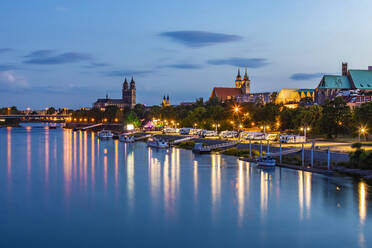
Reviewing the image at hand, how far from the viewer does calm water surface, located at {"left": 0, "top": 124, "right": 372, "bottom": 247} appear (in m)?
28.2

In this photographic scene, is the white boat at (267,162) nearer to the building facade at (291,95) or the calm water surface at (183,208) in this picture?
Result: the calm water surface at (183,208)

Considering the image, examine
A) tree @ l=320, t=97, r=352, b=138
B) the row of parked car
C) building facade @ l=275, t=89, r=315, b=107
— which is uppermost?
building facade @ l=275, t=89, r=315, b=107

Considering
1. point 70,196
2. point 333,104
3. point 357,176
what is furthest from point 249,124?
point 70,196

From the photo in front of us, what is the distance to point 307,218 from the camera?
32.4m

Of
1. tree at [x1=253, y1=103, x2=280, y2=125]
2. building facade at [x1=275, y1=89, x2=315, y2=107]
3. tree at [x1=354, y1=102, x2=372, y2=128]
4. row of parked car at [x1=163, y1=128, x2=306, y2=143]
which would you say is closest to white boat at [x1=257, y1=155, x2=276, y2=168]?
row of parked car at [x1=163, y1=128, x2=306, y2=143]

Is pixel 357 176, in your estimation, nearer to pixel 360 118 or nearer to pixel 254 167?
pixel 254 167

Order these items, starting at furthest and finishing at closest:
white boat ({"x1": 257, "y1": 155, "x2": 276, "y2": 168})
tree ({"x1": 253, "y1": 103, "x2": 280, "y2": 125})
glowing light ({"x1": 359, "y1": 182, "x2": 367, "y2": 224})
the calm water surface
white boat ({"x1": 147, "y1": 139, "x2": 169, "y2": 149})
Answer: tree ({"x1": 253, "y1": 103, "x2": 280, "y2": 125}) → white boat ({"x1": 147, "y1": 139, "x2": 169, "y2": 149}) → white boat ({"x1": 257, "y1": 155, "x2": 276, "y2": 168}) → glowing light ({"x1": 359, "y1": 182, "x2": 367, "y2": 224}) → the calm water surface

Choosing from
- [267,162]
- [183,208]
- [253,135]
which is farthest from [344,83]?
[183,208]

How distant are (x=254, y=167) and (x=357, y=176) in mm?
12988

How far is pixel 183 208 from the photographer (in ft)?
116

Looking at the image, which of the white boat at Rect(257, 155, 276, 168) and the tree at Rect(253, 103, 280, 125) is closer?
the white boat at Rect(257, 155, 276, 168)

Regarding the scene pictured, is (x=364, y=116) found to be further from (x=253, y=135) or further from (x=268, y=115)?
Result: (x=268, y=115)

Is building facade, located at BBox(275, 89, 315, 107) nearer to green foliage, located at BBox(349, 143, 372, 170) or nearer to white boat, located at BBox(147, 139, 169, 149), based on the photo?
white boat, located at BBox(147, 139, 169, 149)

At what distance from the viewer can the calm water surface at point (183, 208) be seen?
28203 mm
